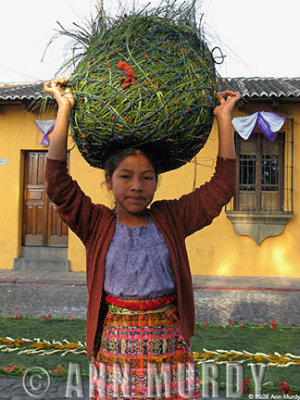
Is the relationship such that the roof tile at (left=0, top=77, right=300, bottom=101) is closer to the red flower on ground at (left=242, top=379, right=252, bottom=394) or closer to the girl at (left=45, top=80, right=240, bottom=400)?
the red flower on ground at (left=242, top=379, right=252, bottom=394)

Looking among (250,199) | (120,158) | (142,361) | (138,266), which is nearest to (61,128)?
(120,158)

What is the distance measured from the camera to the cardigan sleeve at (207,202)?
186 cm

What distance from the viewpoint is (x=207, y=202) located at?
73.5 inches

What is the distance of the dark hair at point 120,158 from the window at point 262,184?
6903 millimetres

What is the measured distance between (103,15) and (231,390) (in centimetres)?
276

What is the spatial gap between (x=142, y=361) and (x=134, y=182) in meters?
0.76

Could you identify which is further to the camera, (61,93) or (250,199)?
(250,199)

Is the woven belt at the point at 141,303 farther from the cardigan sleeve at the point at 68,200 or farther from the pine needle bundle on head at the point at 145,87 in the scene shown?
the pine needle bundle on head at the point at 145,87

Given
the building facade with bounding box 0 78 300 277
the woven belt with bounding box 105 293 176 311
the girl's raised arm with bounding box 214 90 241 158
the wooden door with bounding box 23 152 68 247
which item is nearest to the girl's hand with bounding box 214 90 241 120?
the girl's raised arm with bounding box 214 90 241 158

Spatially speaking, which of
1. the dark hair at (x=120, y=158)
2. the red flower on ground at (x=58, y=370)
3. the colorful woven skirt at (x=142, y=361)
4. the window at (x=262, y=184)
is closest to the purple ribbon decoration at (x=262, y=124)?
the window at (x=262, y=184)

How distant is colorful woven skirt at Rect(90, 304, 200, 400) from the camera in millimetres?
1682

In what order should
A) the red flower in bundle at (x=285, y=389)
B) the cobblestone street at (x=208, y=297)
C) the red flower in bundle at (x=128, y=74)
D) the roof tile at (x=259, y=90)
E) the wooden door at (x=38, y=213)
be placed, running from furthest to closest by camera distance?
the wooden door at (x=38, y=213), the roof tile at (x=259, y=90), the cobblestone street at (x=208, y=297), the red flower in bundle at (x=285, y=389), the red flower in bundle at (x=128, y=74)

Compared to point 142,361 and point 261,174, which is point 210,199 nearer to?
point 142,361

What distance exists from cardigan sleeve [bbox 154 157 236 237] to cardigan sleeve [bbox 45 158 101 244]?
364 millimetres
